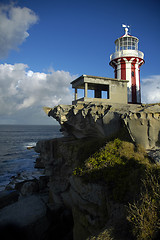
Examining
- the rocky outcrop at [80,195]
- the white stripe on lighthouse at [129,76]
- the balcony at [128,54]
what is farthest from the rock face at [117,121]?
the balcony at [128,54]

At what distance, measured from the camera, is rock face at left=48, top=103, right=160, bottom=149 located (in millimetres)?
7840

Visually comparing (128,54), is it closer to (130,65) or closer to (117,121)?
(130,65)

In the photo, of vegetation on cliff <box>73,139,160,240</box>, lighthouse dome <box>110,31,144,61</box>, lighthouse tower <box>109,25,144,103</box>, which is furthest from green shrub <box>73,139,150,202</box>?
lighthouse dome <box>110,31,144,61</box>

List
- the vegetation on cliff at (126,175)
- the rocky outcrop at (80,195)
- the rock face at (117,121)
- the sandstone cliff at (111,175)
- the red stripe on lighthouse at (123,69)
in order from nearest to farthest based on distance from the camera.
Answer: the vegetation on cliff at (126,175), the sandstone cliff at (111,175), the rocky outcrop at (80,195), the rock face at (117,121), the red stripe on lighthouse at (123,69)

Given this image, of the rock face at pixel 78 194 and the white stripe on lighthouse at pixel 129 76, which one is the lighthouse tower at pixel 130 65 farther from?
the rock face at pixel 78 194

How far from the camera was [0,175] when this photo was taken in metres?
23.3

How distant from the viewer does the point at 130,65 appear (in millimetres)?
22688

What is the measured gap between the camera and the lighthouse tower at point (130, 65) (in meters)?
22.7

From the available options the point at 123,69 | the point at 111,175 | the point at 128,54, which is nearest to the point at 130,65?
the point at 123,69

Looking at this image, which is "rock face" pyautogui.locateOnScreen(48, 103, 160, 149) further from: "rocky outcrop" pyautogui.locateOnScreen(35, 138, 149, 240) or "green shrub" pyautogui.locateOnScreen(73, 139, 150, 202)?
"rocky outcrop" pyautogui.locateOnScreen(35, 138, 149, 240)

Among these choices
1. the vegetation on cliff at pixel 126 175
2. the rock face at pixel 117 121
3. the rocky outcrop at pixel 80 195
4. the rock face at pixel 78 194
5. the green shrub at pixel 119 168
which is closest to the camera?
the vegetation on cliff at pixel 126 175

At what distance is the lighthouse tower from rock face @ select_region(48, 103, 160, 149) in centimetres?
1163

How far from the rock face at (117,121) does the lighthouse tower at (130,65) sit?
11630 mm

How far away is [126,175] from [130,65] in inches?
777
